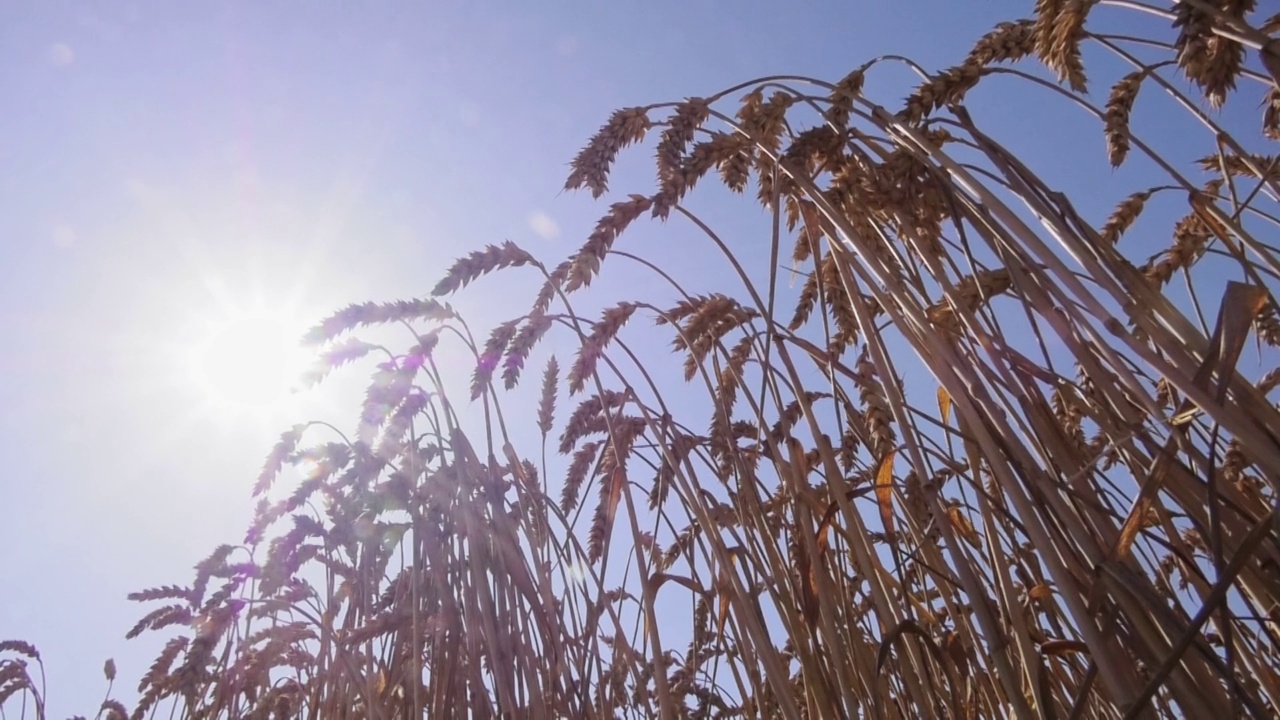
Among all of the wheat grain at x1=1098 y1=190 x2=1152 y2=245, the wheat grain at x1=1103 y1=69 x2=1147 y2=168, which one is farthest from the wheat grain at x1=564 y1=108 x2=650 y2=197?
the wheat grain at x1=1098 y1=190 x2=1152 y2=245

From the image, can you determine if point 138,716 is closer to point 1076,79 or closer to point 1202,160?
point 1076,79

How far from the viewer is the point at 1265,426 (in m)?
0.80

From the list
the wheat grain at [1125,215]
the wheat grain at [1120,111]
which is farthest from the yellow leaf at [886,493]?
the wheat grain at [1125,215]

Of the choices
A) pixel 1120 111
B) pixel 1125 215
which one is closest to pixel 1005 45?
pixel 1120 111

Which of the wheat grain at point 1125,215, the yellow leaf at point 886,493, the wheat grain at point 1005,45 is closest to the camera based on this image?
the yellow leaf at point 886,493

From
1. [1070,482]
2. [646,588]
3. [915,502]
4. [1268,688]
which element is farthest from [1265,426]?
[646,588]

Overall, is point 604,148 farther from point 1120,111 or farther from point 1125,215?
point 1125,215

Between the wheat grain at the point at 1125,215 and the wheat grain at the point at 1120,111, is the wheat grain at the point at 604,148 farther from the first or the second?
the wheat grain at the point at 1125,215

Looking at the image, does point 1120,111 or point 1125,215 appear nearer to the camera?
point 1120,111

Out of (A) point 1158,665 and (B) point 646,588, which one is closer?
(A) point 1158,665

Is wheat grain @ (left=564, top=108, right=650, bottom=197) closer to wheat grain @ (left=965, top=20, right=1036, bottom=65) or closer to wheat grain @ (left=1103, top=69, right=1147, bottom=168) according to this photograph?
wheat grain @ (left=965, top=20, right=1036, bottom=65)

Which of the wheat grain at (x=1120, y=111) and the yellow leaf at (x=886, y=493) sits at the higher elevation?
the wheat grain at (x=1120, y=111)

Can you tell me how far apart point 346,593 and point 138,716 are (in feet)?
4.44

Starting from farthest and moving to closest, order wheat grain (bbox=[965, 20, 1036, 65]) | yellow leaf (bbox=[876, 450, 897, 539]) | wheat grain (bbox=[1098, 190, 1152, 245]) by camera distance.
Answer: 1. wheat grain (bbox=[1098, 190, 1152, 245])
2. wheat grain (bbox=[965, 20, 1036, 65])
3. yellow leaf (bbox=[876, 450, 897, 539])
